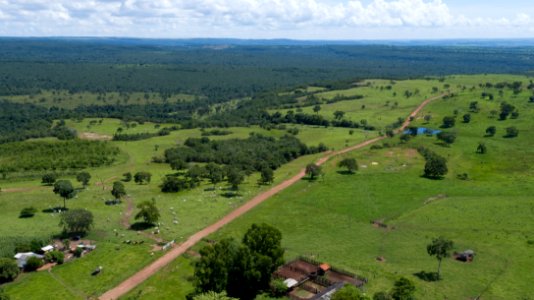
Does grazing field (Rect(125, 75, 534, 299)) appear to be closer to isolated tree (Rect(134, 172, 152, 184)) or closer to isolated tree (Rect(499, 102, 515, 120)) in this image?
isolated tree (Rect(134, 172, 152, 184))

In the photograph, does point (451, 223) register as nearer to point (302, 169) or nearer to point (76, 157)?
point (302, 169)

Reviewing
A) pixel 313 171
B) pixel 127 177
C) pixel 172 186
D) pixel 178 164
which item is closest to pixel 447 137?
pixel 313 171

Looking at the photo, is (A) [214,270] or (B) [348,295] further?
(A) [214,270]

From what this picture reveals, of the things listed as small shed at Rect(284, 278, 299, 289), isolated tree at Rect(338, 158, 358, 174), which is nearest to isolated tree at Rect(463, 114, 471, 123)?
isolated tree at Rect(338, 158, 358, 174)

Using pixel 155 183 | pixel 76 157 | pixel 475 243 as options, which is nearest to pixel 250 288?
pixel 475 243

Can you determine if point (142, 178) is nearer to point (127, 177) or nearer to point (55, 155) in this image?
point (127, 177)

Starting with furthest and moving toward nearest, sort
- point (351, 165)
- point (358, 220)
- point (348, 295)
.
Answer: point (351, 165)
point (358, 220)
point (348, 295)

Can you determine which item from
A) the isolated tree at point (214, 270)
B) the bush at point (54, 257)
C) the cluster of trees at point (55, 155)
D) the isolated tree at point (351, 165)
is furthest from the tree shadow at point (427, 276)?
the cluster of trees at point (55, 155)
